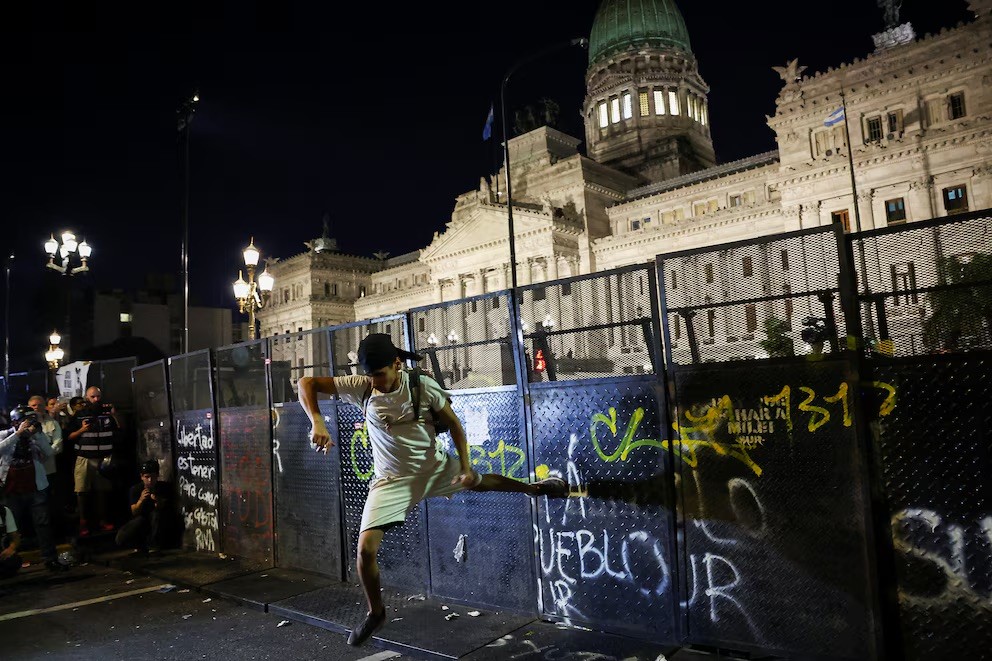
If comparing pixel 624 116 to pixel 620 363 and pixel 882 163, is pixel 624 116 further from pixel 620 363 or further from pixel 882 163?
pixel 620 363

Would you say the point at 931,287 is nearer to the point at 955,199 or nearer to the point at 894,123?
the point at 955,199

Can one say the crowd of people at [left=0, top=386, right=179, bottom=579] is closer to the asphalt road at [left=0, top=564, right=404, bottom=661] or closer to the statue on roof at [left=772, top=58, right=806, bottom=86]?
the asphalt road at [left=0, top=564, right=404, bottom=661]

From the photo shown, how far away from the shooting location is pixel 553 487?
5707 mm

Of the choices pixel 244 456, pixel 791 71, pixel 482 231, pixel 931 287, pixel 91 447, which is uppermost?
pixel 791 71

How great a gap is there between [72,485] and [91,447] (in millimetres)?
1723

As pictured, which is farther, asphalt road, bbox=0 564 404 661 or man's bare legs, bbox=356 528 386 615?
asphalt road, bbox=0 564 404 661

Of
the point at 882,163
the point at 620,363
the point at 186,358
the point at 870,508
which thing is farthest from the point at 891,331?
the point at 882,163

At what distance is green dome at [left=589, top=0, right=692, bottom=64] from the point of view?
7131cm

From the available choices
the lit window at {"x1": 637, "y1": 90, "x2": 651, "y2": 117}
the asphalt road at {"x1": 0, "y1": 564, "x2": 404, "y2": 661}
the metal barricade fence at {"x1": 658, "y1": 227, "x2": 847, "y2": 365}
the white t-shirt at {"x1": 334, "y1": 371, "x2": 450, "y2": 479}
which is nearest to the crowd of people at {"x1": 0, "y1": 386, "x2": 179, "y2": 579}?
the asphalt road at {"x1": 0, "y1": 564, "x2": 404, "y2": 661}

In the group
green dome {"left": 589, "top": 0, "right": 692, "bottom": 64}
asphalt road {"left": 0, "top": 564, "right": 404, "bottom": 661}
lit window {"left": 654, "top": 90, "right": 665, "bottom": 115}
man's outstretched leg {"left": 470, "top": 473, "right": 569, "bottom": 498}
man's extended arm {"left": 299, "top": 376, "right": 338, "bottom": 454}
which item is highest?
green dome {"left": 589, "top": 0, "right": 692, "bottom": 64}

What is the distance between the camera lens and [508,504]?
642 cm

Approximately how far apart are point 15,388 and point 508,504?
21966 millimetres

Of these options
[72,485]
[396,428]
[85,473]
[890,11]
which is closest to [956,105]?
[890,11]

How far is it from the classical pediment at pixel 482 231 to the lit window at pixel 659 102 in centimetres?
2964
